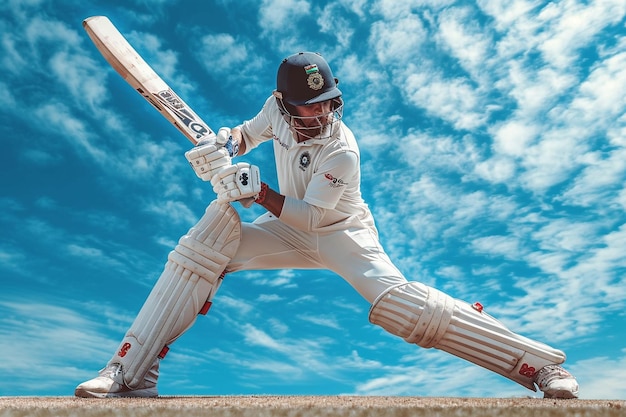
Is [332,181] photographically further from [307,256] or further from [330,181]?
[307,256]

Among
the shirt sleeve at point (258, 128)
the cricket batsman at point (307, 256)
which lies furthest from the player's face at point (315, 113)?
the shirt sleeve at point (258, 128)

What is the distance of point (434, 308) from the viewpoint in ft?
11.0

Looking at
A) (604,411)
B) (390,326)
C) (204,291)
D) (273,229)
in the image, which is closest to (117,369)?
(204,291)

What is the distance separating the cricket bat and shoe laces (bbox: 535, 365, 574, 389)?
229 centimetres

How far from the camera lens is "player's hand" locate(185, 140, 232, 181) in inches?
135

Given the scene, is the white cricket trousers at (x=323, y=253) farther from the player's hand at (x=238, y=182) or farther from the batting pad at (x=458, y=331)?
the player's hand at (x=238, y=182)

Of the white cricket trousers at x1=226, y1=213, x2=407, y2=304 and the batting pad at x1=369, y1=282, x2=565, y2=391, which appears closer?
the batting pad at x1=369, y1=282, x2=565, y2=391

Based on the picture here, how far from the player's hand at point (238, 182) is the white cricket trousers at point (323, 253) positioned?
367mm

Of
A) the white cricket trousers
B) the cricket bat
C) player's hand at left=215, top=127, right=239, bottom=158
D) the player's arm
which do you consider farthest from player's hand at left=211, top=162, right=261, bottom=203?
the cricket bat

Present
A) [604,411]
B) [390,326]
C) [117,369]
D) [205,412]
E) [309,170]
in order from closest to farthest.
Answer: [205,412] < [604,411] < [117,369] < [390,326] < [309,170]

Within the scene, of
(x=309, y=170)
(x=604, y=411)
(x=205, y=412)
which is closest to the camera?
(x=205, y=412)

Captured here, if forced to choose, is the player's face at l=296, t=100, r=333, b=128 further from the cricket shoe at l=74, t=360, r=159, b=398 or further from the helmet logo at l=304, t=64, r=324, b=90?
the cricket shoe at l=74, t=360, r=159, b=398

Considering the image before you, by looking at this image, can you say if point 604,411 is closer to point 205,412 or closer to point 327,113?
point 205,412

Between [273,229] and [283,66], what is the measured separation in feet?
3.10
